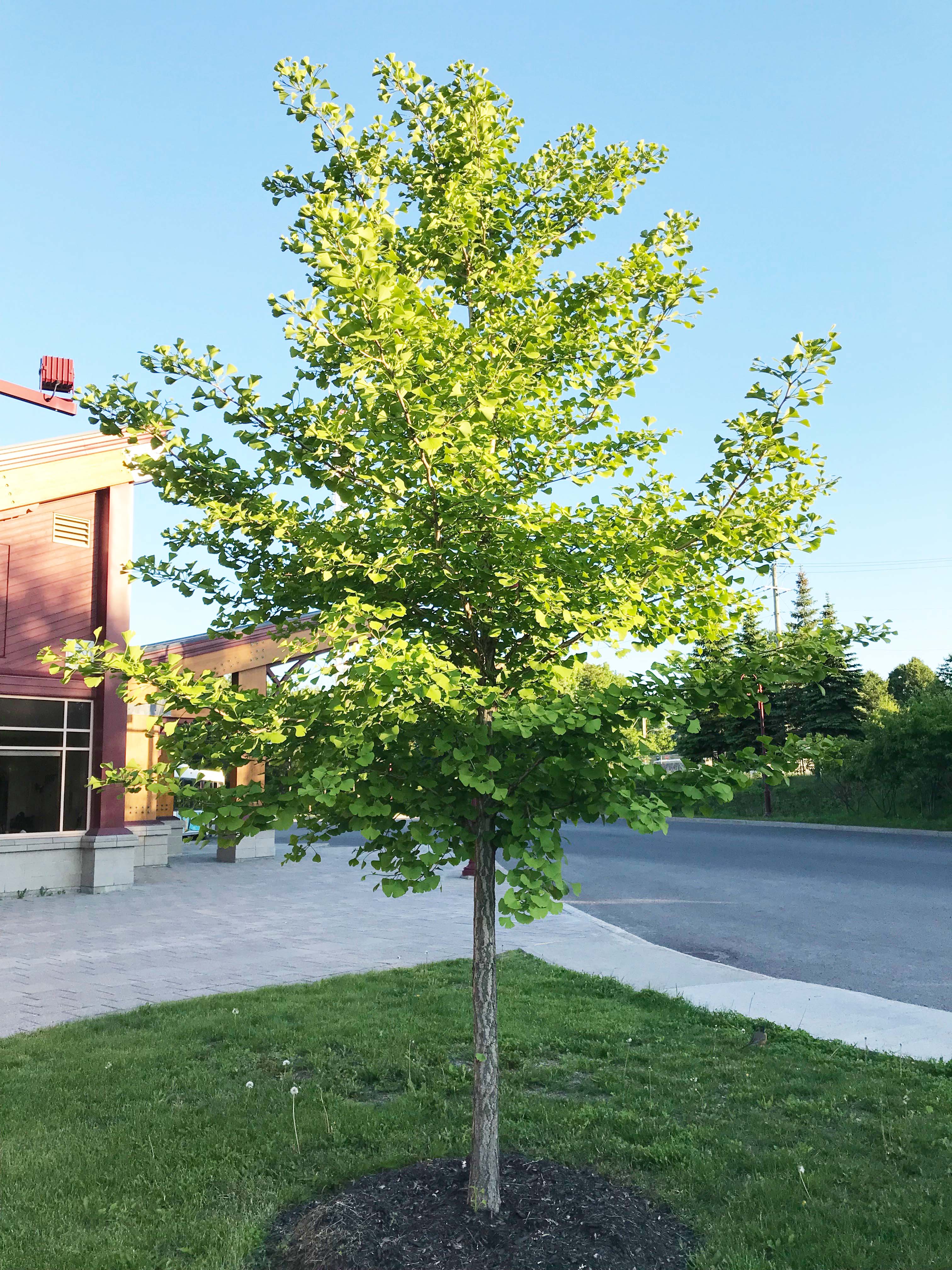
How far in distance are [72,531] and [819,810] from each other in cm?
2837

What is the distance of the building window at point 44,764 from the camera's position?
1591cm

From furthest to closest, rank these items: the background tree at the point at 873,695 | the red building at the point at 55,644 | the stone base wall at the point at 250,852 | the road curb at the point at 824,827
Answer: the background tree at the point at 873,695
the road curb at the point at 824,827
the stone base wall at the point at 250,852
the red building at the point at 55,644

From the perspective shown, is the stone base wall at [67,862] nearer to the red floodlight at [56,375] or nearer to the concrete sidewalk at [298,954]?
the concrete sidewalk at [298,954]

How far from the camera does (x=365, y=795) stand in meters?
4.18

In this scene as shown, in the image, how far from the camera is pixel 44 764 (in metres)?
16.3

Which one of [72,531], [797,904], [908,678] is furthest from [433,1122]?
[908,678]

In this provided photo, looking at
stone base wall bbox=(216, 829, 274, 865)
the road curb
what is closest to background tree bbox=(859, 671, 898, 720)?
the road curb

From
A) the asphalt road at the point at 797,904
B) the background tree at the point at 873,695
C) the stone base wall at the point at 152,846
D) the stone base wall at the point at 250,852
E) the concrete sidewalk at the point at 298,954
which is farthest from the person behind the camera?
the background tree at the point at 873,695

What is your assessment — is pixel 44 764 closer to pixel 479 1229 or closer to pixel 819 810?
pixel 479 1229

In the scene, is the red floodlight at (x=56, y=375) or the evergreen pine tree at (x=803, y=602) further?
the evergreen pine tree at (x=803, y=602)

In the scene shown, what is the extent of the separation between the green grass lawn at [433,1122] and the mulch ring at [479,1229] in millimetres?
171

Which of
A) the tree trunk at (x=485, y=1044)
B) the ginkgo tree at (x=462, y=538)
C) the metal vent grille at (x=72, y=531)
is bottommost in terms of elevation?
the tree trunk at (x=485, y=1044)

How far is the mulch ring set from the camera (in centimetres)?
405

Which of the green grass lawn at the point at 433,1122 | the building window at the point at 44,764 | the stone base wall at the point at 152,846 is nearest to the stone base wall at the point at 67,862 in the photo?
the building window at the point at 44,764
